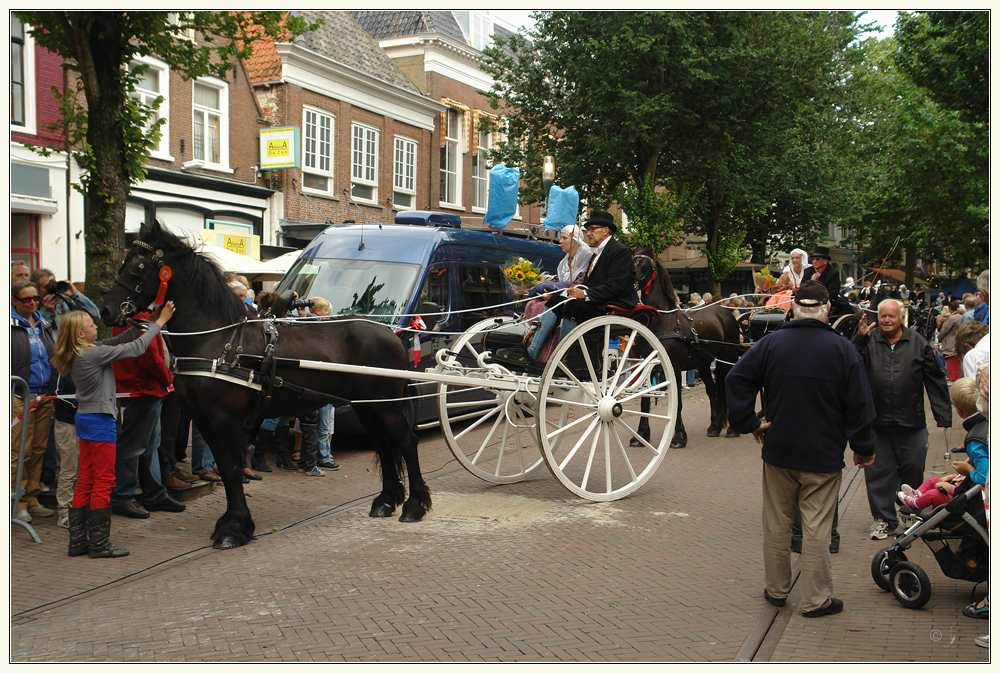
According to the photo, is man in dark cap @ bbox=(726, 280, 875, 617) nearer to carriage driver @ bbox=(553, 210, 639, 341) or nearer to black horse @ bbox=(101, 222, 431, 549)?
carriage driver @ bbox=(553, 210, 639, 341)

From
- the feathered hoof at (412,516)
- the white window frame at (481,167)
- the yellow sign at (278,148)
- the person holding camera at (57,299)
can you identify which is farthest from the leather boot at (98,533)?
the white window frame at (481,167)

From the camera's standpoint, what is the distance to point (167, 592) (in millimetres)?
4934

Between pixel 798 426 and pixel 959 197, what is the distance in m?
18.1

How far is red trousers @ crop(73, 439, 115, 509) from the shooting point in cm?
563

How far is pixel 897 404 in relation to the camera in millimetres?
6109

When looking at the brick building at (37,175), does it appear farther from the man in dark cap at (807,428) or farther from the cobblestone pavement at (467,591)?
the man in dark cap at (807,428)

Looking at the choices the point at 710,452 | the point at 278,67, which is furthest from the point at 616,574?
the point at 278,67

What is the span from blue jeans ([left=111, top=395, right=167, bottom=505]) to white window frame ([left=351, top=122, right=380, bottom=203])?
1662 centimetres

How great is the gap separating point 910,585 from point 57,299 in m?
7.37

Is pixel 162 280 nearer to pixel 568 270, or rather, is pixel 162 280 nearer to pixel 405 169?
pixel 568 270

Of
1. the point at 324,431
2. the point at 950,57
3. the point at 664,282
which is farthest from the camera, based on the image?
the point at 950,57

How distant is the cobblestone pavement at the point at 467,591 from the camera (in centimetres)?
416

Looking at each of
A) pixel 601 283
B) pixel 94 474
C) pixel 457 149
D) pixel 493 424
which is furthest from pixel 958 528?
pixel 457 149

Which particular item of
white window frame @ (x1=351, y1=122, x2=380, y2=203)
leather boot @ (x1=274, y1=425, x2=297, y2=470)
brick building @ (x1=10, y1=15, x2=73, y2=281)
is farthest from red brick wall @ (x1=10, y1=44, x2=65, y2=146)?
leather boot @ (x1=274, y1=425, x2=297, y2=470)
